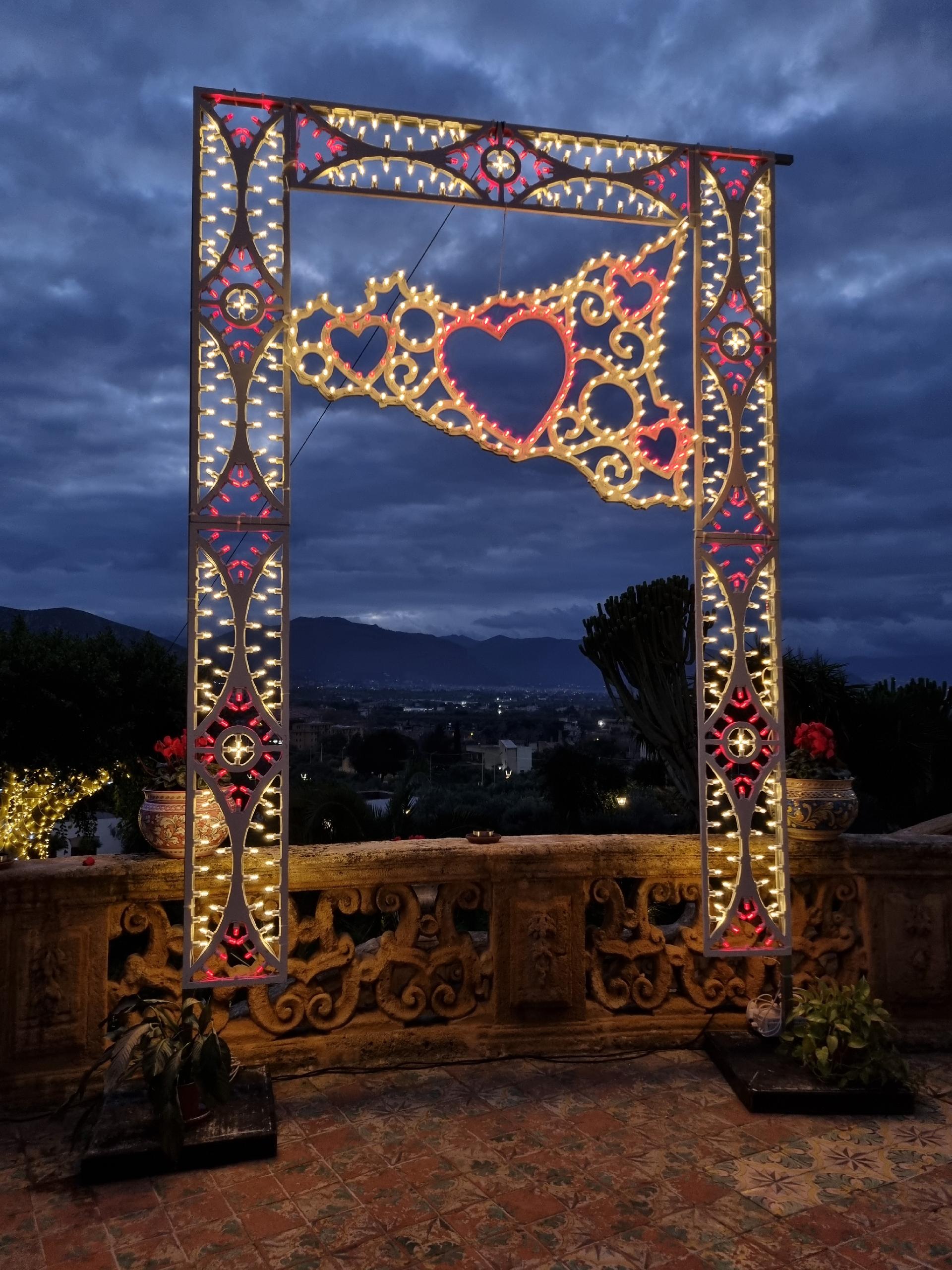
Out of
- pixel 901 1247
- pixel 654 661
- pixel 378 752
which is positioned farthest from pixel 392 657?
pixel 901 1247

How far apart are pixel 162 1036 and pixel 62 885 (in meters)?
0.75

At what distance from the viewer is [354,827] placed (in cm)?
828

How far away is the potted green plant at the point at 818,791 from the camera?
399 centimetres

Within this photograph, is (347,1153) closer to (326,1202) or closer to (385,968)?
(326,1202)

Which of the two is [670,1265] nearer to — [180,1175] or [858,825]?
[180,1175]

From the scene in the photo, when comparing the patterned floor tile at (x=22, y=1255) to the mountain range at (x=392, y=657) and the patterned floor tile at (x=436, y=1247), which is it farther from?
the mountain range at (x=392, y=657)

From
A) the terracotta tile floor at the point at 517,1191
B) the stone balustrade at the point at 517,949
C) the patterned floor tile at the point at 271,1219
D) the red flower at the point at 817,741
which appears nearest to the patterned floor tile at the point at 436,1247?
the terracotta tile floor at the point at 517,1191

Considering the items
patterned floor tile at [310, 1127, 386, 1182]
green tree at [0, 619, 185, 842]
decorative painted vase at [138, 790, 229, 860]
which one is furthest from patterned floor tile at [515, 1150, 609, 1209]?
green tree at [0, 619, 185, 842]

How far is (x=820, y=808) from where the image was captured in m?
3.98

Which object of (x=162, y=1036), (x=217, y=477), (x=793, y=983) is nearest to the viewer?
(x=162, y=1036)

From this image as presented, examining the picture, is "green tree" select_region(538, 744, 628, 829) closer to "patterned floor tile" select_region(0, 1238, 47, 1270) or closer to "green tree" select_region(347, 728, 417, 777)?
"green tree" select_region(347, 728, 417, 777)

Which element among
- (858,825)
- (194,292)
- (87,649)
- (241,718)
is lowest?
(858,825)

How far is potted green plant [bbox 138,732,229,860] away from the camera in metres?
3.54

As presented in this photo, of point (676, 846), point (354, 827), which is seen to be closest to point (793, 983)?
point (676, 846)
